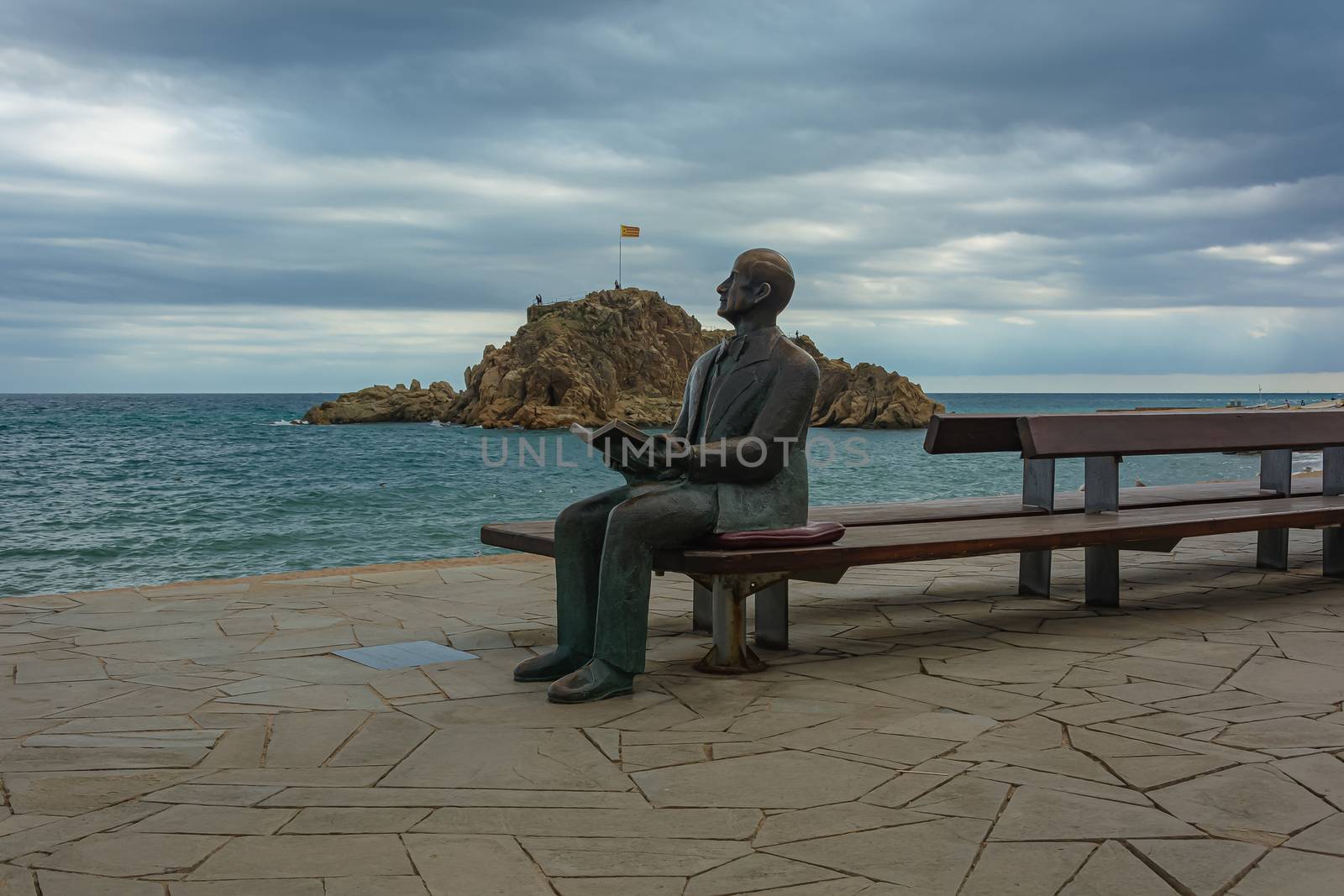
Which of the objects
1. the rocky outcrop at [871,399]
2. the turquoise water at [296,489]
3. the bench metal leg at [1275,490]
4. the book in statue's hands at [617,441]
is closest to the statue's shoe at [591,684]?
the book in statue's hands at [617,441]

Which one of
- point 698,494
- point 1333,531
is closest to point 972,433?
point 698,494

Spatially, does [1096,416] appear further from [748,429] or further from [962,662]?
[748,429]

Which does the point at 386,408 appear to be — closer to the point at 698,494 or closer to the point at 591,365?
the point at 591,365

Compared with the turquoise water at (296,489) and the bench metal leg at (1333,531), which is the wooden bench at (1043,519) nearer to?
the bench metal leg at (1333,531)

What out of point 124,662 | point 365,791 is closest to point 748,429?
point 365,791

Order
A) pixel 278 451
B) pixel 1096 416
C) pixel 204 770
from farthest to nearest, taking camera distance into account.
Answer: pixel 278 451
pixel 1096 416
pixel 204 770

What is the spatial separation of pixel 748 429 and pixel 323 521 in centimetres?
2164

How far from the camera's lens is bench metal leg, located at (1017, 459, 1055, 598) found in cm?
664

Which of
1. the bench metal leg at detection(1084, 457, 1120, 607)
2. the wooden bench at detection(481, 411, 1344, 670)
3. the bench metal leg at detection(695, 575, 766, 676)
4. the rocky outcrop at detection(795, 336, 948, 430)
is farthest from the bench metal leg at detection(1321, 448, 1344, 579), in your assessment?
the rocky outcrop at detection(795, 336, 948, 430)

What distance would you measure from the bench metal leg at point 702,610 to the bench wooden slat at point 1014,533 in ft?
2.88

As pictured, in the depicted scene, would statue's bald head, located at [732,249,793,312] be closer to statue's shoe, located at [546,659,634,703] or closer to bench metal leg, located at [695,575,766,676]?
bench metal leg, located at [695,575,766,676]

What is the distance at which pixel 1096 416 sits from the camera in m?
6.19

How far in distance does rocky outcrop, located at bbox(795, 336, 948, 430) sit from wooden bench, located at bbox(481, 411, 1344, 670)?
63.0m

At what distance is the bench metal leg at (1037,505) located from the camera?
21.8 feet
